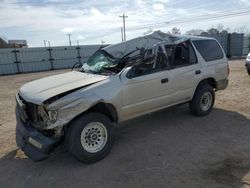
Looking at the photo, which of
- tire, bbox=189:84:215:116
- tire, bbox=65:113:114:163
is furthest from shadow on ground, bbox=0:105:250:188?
tire, bbox=189:84:215:116

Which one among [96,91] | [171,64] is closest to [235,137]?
[171,64]

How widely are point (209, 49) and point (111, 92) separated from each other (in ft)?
10.5

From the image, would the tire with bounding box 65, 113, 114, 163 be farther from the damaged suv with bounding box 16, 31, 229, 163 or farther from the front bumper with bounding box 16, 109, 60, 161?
the front bumper with bounding box 16, 109, 60, 161

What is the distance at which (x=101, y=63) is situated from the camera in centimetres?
529

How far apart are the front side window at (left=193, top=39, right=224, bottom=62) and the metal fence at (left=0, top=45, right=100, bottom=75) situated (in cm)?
2096

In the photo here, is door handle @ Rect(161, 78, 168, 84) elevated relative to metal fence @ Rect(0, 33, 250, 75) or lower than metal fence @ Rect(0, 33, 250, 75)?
elevated

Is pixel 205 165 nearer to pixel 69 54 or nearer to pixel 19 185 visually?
pixel 19 185

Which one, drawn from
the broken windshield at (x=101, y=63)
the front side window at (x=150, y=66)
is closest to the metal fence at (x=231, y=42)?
the front side window at (x=150, y=66)

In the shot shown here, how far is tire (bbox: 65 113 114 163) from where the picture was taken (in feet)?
12.9

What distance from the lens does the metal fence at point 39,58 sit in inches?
916

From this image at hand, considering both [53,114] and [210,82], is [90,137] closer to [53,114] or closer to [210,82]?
[53,114]

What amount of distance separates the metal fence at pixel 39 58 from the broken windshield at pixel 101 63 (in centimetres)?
2012

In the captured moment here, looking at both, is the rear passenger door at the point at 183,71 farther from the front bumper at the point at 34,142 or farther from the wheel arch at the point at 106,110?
the front bumper at the point at 34,142

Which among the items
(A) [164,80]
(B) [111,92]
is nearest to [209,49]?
(A) [164,80]
